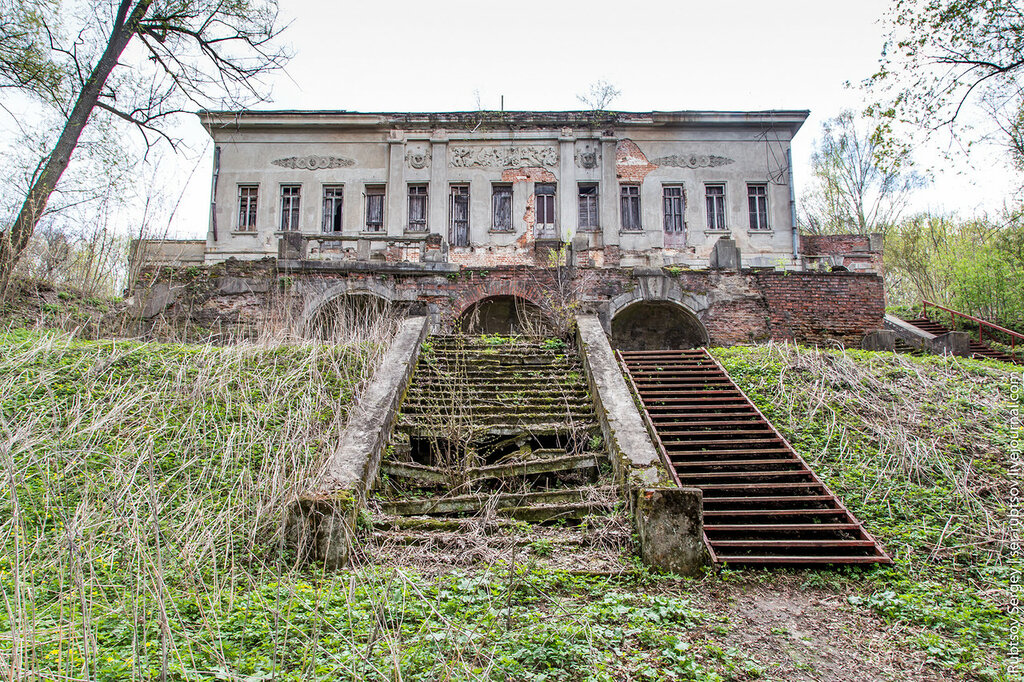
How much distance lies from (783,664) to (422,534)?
8.90 ft

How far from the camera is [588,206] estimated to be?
839 inches

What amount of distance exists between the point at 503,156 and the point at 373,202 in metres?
4.70

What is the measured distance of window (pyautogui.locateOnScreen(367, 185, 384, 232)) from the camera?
21312mm

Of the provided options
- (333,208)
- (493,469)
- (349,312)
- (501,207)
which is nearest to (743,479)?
(493,469)

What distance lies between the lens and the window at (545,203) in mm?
21250

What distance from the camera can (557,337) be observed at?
10.4 meters

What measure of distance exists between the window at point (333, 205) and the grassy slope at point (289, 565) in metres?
13.8

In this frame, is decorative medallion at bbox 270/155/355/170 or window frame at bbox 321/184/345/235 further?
decorative medallion at bbox 270/155/355/170

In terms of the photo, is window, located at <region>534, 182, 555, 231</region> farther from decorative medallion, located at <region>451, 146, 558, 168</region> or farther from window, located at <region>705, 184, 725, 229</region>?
window, located at <region>705, 184, 725, 229</region>

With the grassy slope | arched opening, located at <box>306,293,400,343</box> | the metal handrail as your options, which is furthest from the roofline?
the grassy slope

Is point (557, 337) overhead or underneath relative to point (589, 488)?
overhead

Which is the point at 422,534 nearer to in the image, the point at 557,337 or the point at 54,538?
the point at 54,538

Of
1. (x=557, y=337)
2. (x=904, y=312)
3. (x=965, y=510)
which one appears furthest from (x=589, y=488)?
(x=904, y=312)

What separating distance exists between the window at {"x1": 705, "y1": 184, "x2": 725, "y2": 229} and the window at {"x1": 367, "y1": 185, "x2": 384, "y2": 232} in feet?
36.0
